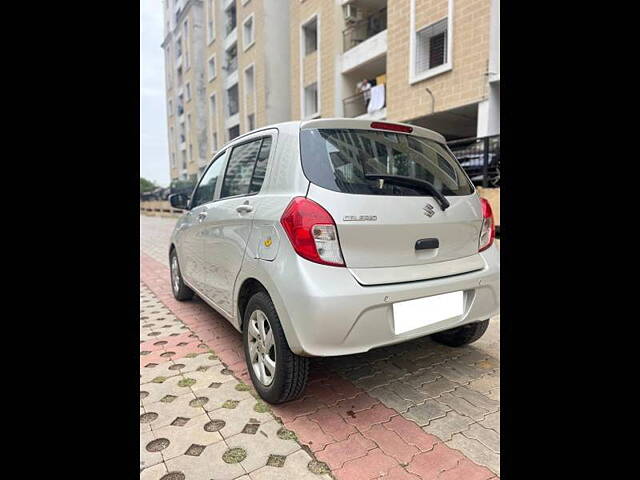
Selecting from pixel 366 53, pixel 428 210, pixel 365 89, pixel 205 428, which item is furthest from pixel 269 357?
pixel 366 53

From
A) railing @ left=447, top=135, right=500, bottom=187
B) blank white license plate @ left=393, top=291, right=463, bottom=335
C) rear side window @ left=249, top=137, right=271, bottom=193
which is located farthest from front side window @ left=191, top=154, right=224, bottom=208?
railing @ left=447, top=135, right=500, bottom=187

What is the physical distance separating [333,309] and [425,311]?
0.55 metres

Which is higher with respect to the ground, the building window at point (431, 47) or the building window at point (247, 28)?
the building window at point (431, 47)

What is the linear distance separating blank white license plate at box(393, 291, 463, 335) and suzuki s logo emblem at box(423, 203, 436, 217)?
1.44 ft

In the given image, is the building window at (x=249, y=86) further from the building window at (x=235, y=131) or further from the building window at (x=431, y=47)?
the building window at (x=431, y=47)

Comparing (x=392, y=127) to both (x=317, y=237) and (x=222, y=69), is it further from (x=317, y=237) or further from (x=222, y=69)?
(x=222, y=69)

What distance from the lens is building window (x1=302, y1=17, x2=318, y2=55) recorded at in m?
14.5

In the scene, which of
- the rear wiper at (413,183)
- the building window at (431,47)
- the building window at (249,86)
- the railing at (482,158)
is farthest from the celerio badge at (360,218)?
the building window at (249,86)

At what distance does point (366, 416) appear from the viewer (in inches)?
83.1

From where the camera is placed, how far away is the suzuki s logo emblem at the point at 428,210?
6.91ft

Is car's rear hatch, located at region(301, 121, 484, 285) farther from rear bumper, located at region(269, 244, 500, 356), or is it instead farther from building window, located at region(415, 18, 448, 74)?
building window, located at region(415, 18, 448, 74)

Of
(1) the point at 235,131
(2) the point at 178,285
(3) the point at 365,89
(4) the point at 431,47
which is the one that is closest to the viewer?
(2) the point at 178,285

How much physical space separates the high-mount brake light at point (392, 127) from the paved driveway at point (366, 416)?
5.10ft
